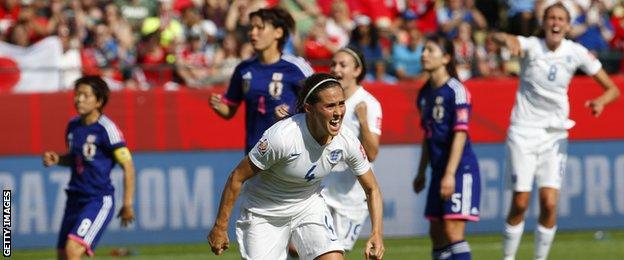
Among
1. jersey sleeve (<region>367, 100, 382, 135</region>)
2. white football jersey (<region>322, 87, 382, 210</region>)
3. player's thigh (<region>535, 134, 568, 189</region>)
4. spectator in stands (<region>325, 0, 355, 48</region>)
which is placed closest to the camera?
jersey sleeve (<region>367, 100, 382, 135</region>)

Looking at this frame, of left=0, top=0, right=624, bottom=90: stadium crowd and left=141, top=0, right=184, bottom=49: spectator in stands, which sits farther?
left=141, top=0, right=184, bottom=49: spectator in stands

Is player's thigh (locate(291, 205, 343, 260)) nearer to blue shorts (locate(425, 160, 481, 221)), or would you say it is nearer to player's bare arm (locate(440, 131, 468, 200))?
player's bare arm (locate(440, 131, 468, 200))

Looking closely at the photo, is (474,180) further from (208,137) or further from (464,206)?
(208,137)

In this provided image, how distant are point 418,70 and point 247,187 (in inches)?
339

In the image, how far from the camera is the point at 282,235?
988 centimetres

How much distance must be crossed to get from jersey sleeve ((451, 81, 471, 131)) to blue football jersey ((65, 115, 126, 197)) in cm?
292

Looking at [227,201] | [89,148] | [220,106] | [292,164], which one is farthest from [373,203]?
[89,148]

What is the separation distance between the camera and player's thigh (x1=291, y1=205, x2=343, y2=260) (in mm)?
9766

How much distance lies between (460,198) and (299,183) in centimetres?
283

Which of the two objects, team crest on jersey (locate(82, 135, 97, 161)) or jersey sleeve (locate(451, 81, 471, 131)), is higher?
jersey sleeve (locate(451, 81, 471, 131))

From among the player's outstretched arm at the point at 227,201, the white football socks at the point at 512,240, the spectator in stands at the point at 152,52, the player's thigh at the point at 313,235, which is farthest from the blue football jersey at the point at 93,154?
the spectator in stands at the point at 152,52

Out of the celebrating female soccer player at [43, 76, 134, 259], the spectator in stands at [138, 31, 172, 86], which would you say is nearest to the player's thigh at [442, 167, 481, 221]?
the celebrating female soccer player at [43, 76, 134, 259]

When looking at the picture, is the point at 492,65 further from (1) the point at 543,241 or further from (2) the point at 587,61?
(1) the point at 543,241

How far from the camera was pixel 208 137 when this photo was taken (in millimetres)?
17125
